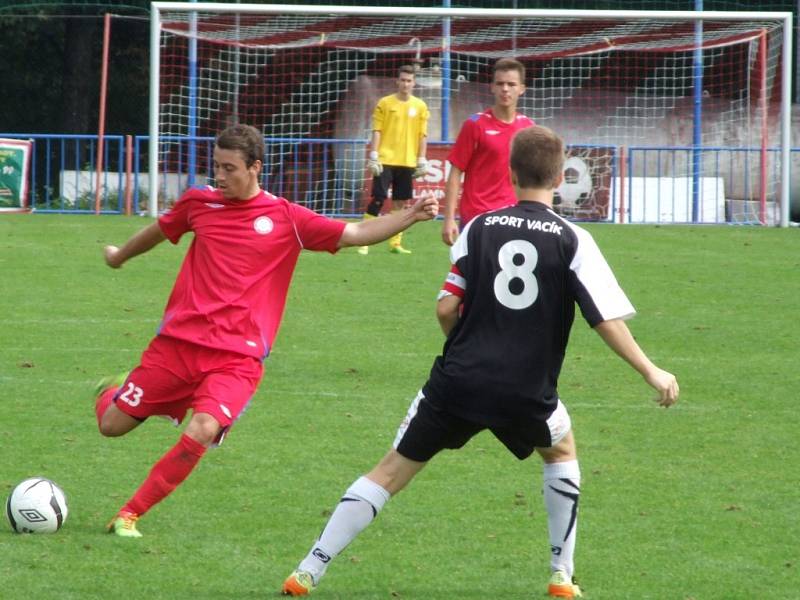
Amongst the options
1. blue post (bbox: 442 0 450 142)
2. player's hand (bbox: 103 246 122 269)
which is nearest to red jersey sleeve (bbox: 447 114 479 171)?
player's hand (bbox: 103 246 122 269)

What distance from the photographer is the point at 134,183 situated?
20.8 meters

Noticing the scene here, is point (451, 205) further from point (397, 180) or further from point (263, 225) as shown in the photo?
point (397, 180)

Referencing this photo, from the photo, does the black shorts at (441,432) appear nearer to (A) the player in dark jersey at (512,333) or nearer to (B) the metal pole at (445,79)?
(A) the player in dark jersey at (512,333)

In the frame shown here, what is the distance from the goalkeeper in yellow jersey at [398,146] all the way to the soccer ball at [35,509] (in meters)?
10.2

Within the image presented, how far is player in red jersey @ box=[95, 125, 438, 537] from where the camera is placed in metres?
5.36

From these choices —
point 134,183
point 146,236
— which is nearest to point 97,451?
point 146,236

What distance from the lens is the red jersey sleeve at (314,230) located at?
5570mm

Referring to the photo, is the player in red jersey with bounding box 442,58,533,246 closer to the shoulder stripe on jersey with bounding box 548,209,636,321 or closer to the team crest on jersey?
the team crest on jersey

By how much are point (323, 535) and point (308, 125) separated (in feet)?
59.3

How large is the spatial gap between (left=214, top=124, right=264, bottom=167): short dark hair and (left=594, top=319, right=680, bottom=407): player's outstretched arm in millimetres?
1705

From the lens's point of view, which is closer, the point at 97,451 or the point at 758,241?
the point at 97,451

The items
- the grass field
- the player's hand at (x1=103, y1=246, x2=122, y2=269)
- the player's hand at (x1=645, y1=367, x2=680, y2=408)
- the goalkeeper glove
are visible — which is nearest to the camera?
the player's hand at (x1=645, y1=367, x2=680, y2=408)

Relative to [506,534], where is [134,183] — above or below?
above

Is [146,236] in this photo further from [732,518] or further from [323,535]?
[732,518]
